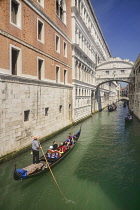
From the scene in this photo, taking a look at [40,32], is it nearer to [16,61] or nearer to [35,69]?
[35,69]

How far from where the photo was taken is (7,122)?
8148 millimetres

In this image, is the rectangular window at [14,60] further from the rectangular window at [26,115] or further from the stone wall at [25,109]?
the rectangular window at [26,115]

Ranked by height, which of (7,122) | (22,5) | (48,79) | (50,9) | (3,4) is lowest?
(7,122)

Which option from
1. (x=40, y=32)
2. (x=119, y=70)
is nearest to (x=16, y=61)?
(x=40, y=32)

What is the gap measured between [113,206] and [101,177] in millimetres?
1842

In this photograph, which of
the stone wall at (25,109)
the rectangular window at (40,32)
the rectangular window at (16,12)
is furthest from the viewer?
the rectangular window at (40,32)

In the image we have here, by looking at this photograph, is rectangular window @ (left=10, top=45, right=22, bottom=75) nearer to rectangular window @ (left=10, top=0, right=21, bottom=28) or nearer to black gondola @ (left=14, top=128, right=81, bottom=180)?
rectangular window @ (left=10, top=0, right=21, bottom=28)

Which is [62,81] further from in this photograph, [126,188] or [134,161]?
[126,188]

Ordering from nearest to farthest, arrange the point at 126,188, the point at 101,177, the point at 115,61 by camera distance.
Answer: the point at 126,188 < the point at 101,177 < the point at 115,61

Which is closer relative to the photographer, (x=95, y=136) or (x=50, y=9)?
(x=50, y=9)

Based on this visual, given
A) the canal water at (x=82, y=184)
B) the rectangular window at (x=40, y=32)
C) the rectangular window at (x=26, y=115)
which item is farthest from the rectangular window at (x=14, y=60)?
the canal water at (x=82, y=184)

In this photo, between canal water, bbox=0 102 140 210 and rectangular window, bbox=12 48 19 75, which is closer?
canal water, bbox=0 102 140 210

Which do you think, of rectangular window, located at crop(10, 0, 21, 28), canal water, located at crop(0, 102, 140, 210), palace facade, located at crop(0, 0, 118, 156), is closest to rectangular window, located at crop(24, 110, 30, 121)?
palace facade, located at crop(0, 0, 118, 156)

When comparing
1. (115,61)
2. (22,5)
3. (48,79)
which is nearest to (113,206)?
(48,79)
